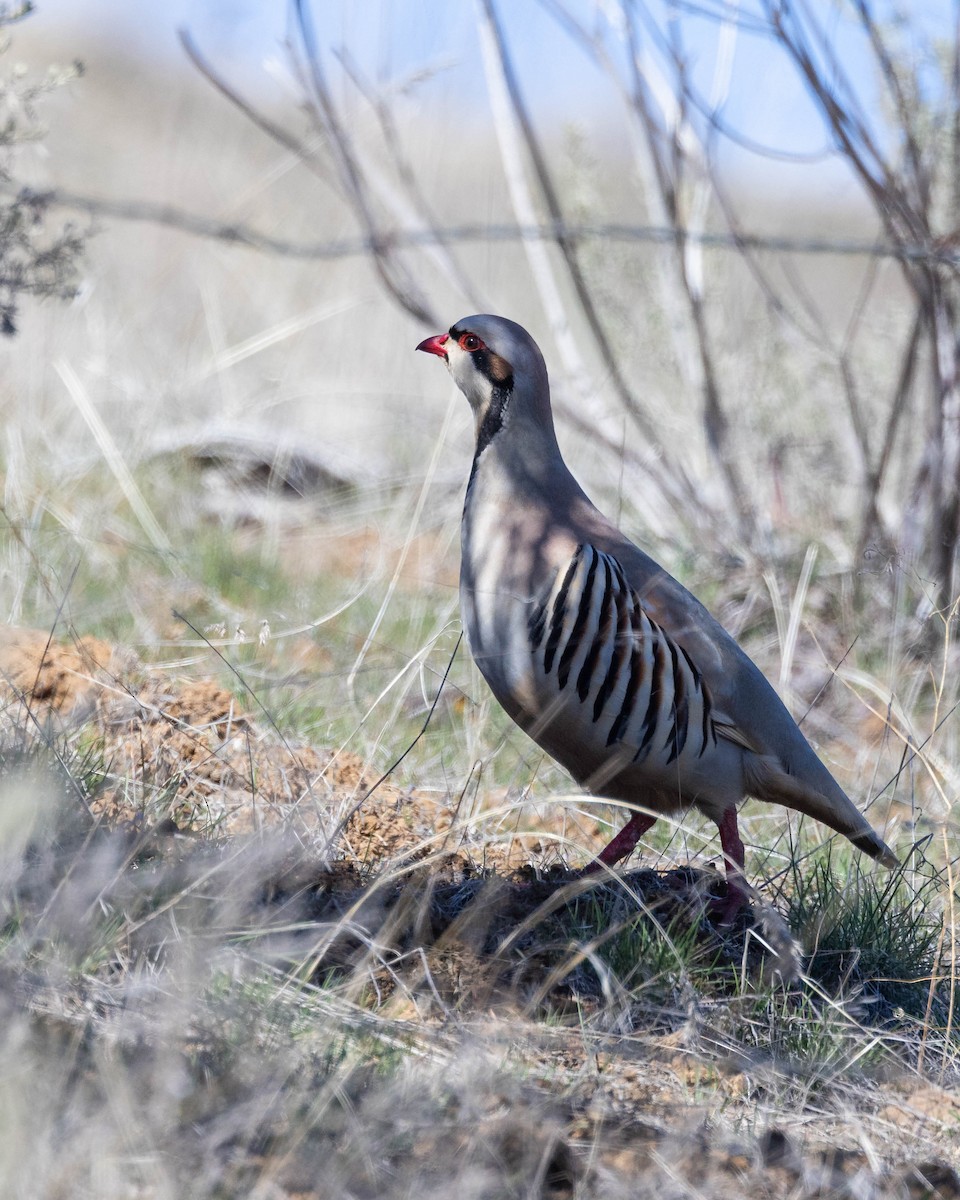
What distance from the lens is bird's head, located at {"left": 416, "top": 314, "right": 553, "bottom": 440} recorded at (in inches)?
116

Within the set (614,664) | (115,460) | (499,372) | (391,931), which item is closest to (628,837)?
(614,664)

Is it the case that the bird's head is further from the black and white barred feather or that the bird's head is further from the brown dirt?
the brown dirt

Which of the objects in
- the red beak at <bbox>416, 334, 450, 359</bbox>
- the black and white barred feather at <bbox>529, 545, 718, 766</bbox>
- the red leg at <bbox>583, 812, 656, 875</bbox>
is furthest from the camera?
A: the red beak at <bbox>416, 334, 450, 359</bbox>

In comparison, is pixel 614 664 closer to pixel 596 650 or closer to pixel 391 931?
pixel 596 650

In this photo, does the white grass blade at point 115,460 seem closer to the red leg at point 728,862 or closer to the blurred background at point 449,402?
the blurred background at point 449,402

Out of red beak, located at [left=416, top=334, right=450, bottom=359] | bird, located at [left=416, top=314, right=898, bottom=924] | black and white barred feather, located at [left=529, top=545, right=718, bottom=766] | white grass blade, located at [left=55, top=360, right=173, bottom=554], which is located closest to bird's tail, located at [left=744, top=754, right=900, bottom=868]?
bird, located at [left=416, top=314, right=898, bottom=924]

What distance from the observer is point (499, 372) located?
2.97 m

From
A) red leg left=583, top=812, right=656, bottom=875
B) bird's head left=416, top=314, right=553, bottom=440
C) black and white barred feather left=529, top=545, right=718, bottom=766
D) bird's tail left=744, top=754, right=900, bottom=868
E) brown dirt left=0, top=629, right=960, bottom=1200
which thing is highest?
bird's head left=416, top=314, right=553, bottom=440

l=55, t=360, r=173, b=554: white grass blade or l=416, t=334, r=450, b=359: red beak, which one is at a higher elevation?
l=416, t=334, r=450, b=359: red beak

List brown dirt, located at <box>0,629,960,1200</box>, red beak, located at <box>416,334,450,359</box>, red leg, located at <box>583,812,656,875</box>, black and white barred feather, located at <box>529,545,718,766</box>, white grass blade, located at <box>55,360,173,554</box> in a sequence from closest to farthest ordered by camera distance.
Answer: brown dirt, located at <box>0,629,960,1200</box> → black and white barred feather, located at <box>529,545,718,766</box> → red leg, located at <box>583,812,656,875</box> → red beak, located at <box>416,334,450,359</box> → white grass blade, located at <box>55,360,173,554</box>

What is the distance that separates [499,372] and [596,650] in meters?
0.70

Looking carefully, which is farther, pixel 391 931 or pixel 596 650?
pixel 596 650

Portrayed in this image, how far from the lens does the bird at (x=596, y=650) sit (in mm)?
2750

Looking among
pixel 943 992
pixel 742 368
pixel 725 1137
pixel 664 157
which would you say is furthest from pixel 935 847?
pixel 742 368
